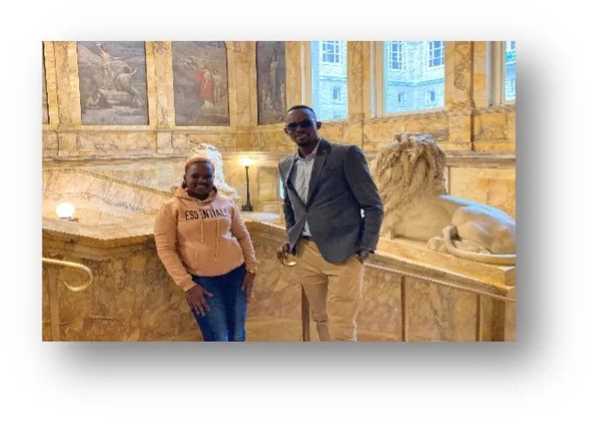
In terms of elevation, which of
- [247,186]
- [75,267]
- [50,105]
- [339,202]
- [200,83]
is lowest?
[75,267]

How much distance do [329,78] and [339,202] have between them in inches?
33.0

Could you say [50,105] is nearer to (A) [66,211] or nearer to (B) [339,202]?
(A) [66,211]

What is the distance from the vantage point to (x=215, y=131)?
448cm

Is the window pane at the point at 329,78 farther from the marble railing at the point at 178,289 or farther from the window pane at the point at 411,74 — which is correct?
the marble railing at the point at 178,289

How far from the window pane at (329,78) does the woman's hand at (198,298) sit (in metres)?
1.39

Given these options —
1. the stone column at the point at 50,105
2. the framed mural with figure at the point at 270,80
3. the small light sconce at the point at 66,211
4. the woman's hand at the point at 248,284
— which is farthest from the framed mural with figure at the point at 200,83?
the woman's hand at the point at 248,284

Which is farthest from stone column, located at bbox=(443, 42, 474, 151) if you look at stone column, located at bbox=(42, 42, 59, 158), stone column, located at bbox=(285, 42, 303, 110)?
stone column, located at bbox=(42, 42, 59, 158)

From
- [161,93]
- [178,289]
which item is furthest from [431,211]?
[161,93]

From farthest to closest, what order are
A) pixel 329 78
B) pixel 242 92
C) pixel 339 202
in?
pixel 242 92, pixel 329 78, pixel 339 202

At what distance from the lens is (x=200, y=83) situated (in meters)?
4.55

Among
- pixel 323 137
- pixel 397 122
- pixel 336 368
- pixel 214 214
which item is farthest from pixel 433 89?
pixel 336 368

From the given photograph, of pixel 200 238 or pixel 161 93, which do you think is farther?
pixel 161 93

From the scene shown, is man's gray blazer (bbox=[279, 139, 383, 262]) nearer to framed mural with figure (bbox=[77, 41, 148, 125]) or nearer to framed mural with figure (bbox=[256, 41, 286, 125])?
framed mural with figure (bbox=[256, 41, 286, 125])

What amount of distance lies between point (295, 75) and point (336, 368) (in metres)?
2.03
